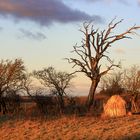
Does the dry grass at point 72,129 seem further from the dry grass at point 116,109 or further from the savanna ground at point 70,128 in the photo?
the dry grass at point 116,109

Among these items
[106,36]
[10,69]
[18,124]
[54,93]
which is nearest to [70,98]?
[54,93]

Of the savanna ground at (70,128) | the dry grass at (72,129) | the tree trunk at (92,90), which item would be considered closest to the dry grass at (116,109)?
the savanna ground at (70,128)

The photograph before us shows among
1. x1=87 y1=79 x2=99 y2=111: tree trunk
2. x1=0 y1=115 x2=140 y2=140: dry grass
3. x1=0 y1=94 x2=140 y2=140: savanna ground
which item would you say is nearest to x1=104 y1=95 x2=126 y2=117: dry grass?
x1=0 y1=94 x2=140 y2=140: savanna ground

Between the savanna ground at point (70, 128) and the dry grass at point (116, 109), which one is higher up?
the dry grass at point (116, 109)

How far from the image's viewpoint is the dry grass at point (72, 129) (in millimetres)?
22234

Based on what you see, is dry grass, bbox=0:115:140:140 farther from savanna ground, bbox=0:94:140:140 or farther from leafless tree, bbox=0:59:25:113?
leafless tree, bbox=0:59:25:113

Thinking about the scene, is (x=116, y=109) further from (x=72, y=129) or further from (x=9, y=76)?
(x=9, y=76)

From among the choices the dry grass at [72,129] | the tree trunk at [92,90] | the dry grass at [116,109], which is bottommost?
the dry grass at [72,129]

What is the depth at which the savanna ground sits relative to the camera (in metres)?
22.2

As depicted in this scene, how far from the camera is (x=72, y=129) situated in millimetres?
23891

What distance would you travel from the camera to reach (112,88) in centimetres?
6034

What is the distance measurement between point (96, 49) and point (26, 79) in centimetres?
1272

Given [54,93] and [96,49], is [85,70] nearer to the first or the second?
[96,49]

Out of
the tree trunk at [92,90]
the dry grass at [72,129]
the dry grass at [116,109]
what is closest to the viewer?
the dry grass at [72,129]
